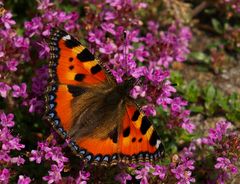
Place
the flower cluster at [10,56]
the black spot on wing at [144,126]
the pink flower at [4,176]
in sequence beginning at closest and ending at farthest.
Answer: the black spot on wing at [144,126], the pink flower at [4,176], the flower cluster at [10,56]

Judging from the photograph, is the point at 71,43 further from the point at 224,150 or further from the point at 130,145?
the point at 224,150

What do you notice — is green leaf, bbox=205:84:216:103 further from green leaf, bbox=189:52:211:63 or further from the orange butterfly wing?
the orange butterfly wing

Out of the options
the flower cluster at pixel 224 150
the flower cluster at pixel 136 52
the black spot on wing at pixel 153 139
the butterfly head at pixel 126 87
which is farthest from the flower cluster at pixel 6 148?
the flower cluster at pixel 224 150

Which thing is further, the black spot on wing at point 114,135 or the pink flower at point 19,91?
the pink flower at point 19,91

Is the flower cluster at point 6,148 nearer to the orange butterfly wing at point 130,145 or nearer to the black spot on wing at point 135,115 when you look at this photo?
the orange butterfly wing at point 130,145

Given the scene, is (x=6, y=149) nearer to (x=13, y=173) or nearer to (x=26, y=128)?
(x=13, y=173)

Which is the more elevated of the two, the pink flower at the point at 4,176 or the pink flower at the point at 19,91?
the pink flower at the point at 19,91

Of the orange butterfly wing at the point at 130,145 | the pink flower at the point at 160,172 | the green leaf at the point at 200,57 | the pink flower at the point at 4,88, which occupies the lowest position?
the pink flower at the point at 160,172

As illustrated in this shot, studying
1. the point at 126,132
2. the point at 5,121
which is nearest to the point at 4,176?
the point at 5,121

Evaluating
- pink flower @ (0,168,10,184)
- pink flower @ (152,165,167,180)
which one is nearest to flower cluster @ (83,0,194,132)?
pink flower @ (152,165,167,180)
